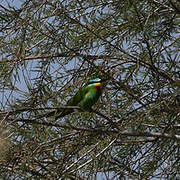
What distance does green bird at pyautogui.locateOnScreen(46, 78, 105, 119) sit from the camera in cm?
290

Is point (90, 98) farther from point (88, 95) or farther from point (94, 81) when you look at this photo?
point (94, 81)

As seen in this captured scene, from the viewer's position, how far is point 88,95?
3094mm

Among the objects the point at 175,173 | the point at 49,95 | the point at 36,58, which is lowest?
the point at 175,173

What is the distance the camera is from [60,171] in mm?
2436

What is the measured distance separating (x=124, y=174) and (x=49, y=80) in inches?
27.3

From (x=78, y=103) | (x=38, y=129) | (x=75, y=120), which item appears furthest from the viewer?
(x=78, y=103)

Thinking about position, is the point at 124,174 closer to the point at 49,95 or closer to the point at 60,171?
the point at 60,171

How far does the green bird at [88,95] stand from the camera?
2898mm

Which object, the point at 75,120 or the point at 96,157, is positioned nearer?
the point at 96,157

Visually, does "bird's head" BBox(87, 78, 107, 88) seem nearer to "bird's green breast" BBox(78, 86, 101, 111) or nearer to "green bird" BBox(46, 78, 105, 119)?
"green bird" BBox(46, 78, 105, 119)

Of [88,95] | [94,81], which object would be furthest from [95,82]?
[88,95]

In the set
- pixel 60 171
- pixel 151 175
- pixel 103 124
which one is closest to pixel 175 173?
pixel 151 175

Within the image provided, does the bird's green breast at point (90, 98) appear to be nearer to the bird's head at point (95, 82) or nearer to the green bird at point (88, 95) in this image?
the green bird at point (88, 95)


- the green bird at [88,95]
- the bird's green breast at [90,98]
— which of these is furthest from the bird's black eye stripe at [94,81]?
the bird's green breast at [90,98]
